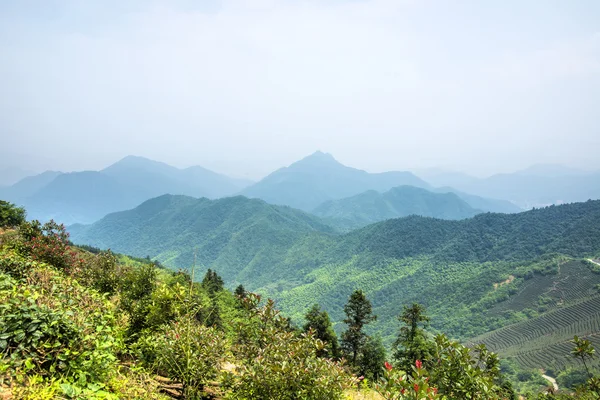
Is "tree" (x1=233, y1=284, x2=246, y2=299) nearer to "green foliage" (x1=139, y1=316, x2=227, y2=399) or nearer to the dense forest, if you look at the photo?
the dense forest

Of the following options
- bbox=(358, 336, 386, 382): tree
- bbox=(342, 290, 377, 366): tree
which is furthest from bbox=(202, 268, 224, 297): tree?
bbox=(342, 290, 377, 366): tree

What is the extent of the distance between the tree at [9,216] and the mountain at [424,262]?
81.0 meters

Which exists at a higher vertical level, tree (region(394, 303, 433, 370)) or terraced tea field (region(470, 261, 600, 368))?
tree (region(394, 303, 433, 370))

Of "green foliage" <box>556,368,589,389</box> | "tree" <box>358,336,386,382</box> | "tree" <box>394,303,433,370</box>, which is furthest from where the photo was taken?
"green foliage" <box>556,368,589,389</box>

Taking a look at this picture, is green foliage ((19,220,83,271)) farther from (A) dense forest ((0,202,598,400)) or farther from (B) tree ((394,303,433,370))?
(B) tree ((394,303,433,370))

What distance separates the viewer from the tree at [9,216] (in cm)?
3406

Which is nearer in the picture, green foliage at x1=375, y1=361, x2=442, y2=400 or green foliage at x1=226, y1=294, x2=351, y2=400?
green foliage at x1=375, y1=361, x2=442, y2=400

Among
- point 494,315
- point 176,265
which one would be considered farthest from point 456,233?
point 176,265

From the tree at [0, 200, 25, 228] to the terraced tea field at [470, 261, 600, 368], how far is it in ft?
272

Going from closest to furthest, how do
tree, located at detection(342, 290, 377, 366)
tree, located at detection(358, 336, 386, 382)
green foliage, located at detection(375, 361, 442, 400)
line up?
green foliage, located at detection(375, 361, 442, 400), tree, located at detection(342, 290, 377, 366), tree, located at detection(358, 336, 386, 382)

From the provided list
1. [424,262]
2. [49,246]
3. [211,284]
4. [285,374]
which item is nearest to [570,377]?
[211,284]

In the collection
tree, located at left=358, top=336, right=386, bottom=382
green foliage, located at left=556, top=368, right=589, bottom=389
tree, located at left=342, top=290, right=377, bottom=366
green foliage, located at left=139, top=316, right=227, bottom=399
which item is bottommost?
green foliage, located at left=556, top=368, right=589, bottom=389

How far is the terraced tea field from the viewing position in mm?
56763

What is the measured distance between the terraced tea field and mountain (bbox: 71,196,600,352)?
8.00 ft
